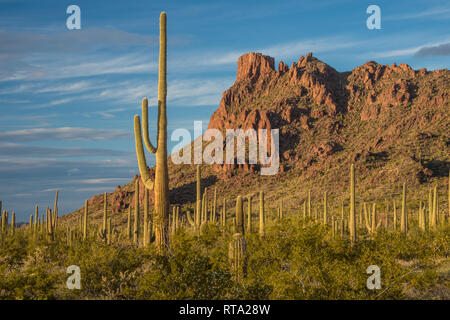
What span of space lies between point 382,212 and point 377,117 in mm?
37620

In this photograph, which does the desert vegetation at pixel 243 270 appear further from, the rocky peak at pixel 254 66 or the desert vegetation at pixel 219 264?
the rocky peak at pixel 254 66

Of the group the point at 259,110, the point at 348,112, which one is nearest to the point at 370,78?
the point at 348,112

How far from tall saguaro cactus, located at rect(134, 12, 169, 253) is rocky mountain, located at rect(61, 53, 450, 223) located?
43.3 metres

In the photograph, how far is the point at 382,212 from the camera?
4903cm

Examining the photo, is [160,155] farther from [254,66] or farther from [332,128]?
[254,66]

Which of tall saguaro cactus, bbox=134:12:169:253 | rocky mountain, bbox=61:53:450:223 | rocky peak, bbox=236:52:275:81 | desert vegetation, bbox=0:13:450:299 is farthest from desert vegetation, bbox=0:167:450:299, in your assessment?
rocky peak, bbox=236:52:275:81

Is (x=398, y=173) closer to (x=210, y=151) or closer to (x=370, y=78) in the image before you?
(x=210, y=151)

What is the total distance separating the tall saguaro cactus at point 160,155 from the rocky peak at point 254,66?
309 feet

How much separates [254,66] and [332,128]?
1277 inches

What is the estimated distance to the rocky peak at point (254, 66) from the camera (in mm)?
108938

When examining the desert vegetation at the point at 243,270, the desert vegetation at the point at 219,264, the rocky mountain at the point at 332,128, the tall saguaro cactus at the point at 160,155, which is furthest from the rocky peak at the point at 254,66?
the tall saguaro cactus at the point at 160,155

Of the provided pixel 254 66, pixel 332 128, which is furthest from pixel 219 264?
pixel 254 66

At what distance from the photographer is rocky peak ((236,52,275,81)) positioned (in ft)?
357

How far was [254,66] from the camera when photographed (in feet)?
363
